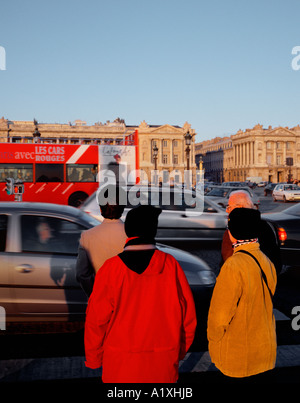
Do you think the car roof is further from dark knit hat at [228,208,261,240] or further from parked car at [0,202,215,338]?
dark knit hat at [228,208,261,240]

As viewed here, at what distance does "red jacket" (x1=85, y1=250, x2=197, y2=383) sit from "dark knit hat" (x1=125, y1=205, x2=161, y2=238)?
0.13 meters

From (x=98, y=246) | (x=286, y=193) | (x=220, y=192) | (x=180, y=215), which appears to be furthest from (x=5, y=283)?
(x=286, y=193)

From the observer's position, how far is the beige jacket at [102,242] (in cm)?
338

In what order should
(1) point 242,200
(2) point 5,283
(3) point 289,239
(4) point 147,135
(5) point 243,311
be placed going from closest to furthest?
1. (5) point 243,311
2. (1) point 242,200
3. (2) point 5,283
4. (3) point 289,239
5. (4) point 147,135

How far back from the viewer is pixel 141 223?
2.34m

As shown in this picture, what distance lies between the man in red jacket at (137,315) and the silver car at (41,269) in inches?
96.7

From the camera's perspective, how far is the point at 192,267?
16.4ft

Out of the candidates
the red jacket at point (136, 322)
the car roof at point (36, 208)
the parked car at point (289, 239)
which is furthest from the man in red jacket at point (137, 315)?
the parked car at point (289, 239)

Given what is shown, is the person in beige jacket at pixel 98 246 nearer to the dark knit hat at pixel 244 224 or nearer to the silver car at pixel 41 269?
the dark knit hat at pixel 244 224

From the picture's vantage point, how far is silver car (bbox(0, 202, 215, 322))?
4.63 metres

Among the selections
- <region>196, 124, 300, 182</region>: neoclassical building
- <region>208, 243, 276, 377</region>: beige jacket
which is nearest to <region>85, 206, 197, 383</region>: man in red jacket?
<region>208, 243, 276, 377</region>: beige jacket

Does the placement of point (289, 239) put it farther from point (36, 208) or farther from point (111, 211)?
point (111, 211)

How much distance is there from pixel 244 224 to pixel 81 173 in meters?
19.2
